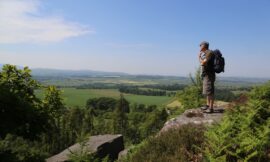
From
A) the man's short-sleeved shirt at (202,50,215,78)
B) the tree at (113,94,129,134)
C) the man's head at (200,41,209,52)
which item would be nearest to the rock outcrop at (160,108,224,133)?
the man's short-sleeved shirt at (202,50,215,78)

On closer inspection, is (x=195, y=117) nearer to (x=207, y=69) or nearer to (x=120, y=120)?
(x=207, y=69)

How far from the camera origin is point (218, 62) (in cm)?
1175

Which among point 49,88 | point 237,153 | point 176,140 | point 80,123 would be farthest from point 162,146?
point 80,123

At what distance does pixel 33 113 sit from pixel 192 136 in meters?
4.57

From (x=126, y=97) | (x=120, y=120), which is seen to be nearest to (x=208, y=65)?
(x=120, y=120)

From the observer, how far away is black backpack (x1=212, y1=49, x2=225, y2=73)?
11.8 metres

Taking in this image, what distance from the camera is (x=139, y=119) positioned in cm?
9269

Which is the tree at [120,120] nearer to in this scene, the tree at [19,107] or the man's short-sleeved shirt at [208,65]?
the man's short-sleeved shirt at [208,65]

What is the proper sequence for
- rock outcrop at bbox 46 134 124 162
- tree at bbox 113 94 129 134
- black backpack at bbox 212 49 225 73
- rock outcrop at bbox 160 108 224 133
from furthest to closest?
tree at bbox 113 94 129 134 → rock outcrop at bbox 46 134 124 162 → rock outcrop at bbox 160 108 224 133 → black backpack at bbox 212 49 225 73

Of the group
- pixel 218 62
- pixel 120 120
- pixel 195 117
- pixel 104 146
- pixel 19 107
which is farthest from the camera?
pixel 120 120

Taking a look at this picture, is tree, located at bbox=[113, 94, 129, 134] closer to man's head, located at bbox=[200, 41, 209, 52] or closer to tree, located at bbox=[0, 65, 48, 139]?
man's head, located at bbox=[200, 41, 209, 52]

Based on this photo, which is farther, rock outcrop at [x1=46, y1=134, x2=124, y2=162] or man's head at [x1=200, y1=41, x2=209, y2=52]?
rock outcrop at [x1=46, y1=134, x2=124, y2=162]

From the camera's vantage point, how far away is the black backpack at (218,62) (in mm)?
11758

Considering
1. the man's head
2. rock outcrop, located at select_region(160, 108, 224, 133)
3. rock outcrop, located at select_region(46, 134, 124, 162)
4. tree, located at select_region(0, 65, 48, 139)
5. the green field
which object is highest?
the man's head
